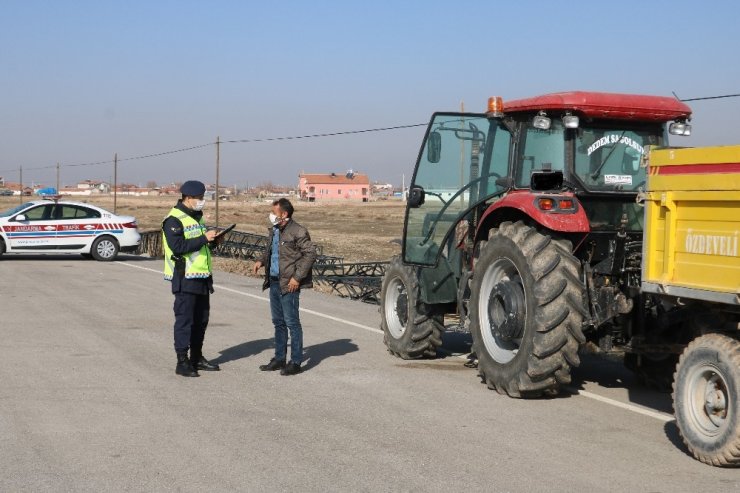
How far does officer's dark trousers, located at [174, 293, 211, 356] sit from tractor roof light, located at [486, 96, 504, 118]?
3.31 m

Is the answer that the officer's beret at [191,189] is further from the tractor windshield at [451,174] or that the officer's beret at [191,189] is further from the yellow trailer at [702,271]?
the yellow trailer at [702,271]

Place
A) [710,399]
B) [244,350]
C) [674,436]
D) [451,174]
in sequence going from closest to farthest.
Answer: [710,399], [674,436], [451,174], [244,350]

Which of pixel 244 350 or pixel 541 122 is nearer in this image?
pixel 541 122

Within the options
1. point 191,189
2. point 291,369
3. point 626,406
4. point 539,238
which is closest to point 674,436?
point 626,406

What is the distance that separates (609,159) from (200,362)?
4474 millimetres

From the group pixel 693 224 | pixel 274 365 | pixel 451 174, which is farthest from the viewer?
pixel 451 174

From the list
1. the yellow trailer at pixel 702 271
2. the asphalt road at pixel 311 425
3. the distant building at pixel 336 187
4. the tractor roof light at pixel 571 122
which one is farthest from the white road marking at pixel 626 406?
the distant building at pixel 336 187

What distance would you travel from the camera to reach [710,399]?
20.8 feet

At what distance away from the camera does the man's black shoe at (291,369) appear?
9.50 metres

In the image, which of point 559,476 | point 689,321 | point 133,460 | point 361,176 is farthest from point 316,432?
point 361,176

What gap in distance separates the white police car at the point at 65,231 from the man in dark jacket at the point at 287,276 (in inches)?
680

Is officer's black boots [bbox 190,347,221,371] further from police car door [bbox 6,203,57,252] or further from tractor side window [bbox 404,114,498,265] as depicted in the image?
police car door [bbox 6,203,57,252]

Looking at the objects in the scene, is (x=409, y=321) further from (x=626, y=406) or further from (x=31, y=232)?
(x=31, y=232)

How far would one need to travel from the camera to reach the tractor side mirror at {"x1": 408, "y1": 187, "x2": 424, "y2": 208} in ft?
33.5
